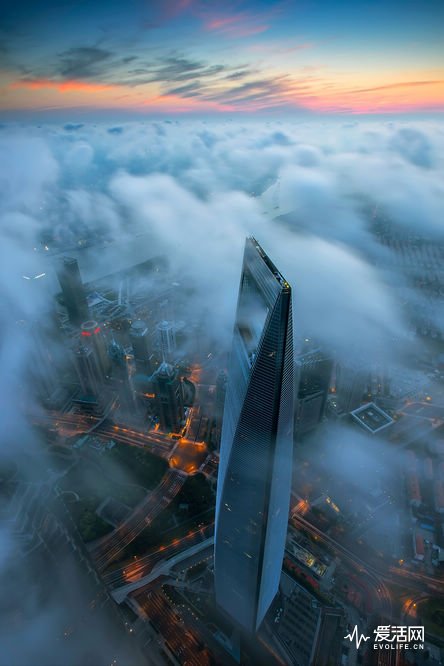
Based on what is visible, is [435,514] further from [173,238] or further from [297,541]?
[173,238]

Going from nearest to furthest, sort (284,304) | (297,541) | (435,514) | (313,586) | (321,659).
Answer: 1. (284,304)
2. (321,659)
3. (313,586)
4. (297,541)
5. (435,514)

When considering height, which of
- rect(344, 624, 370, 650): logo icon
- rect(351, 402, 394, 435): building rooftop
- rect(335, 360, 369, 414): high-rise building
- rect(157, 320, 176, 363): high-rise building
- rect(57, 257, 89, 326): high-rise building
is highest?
rect(57, 257, 89, 326): high-rise building

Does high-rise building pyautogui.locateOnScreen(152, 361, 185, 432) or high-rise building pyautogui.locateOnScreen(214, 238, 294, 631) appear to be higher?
high-rise building pyautogui.locateOnScreen(214, 238, 294, 631)

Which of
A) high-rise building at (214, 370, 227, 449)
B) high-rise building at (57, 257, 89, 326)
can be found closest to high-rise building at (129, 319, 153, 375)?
high-rise building at (214, 370, 227, 449)

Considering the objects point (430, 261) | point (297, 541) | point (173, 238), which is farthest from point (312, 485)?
point (173, 238)

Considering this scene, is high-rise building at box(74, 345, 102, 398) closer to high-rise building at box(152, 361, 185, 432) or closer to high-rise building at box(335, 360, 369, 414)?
high-rise building at box(152, 361, 185, 432)

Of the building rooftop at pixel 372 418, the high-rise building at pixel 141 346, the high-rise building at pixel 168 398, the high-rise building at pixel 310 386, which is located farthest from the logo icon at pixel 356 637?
the high-rise building at pixel 141 346

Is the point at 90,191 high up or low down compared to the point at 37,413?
up
